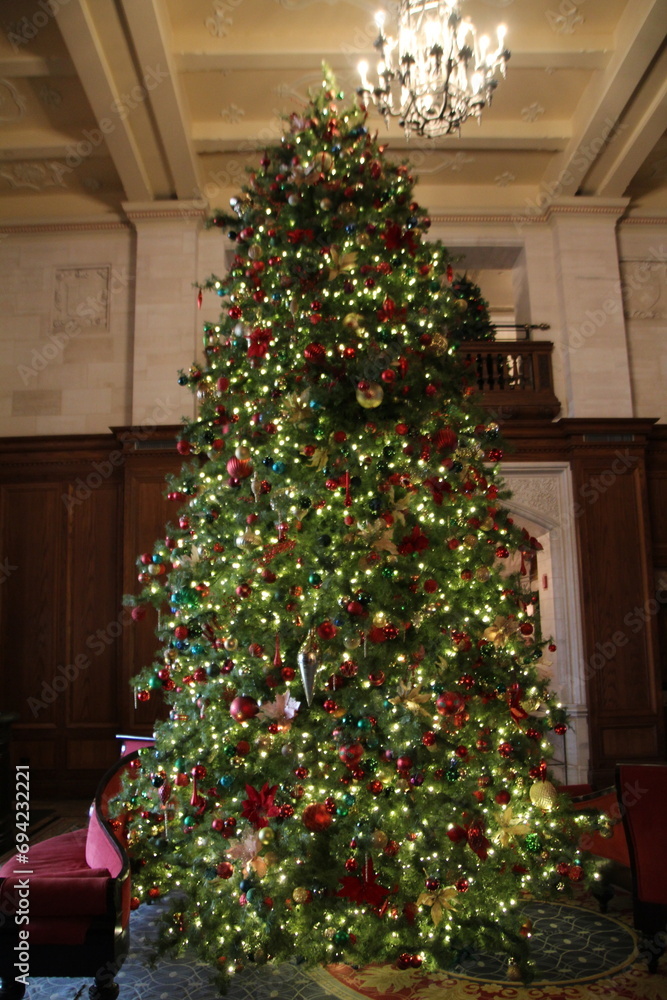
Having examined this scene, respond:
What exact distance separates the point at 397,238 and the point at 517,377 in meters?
4.34

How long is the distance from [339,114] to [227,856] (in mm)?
3481

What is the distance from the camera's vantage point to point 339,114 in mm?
3648

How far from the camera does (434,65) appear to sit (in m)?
4.41

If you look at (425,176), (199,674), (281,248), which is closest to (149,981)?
(199,674)

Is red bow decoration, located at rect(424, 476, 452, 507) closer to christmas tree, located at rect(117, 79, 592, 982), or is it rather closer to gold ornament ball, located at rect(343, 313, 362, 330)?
christmas tree, located at rect(117, 79, 592, 982)

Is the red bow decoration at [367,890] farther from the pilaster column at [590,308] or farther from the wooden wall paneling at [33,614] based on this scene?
the pilaster column at [590,308]

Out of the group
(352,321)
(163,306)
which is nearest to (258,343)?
(352,321)

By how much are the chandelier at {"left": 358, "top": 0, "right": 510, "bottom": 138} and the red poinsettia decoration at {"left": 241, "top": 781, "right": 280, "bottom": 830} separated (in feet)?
12.9

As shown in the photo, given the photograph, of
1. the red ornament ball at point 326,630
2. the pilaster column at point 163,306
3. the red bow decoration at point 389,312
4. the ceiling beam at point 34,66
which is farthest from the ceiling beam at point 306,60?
the red ornament ball at point 326,630

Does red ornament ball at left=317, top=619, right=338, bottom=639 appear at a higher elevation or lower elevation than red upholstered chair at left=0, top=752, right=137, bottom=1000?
higher

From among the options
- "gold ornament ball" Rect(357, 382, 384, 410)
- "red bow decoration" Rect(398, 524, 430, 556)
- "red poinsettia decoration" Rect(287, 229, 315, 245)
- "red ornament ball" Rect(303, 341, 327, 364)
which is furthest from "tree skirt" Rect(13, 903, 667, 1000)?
"red poinsettia decoration" Rect(287, 229, 315, 245)

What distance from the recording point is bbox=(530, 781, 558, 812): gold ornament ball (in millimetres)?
2943

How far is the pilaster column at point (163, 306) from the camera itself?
7.24 metres

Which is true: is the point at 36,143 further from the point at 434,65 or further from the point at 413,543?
the point at 413,543
